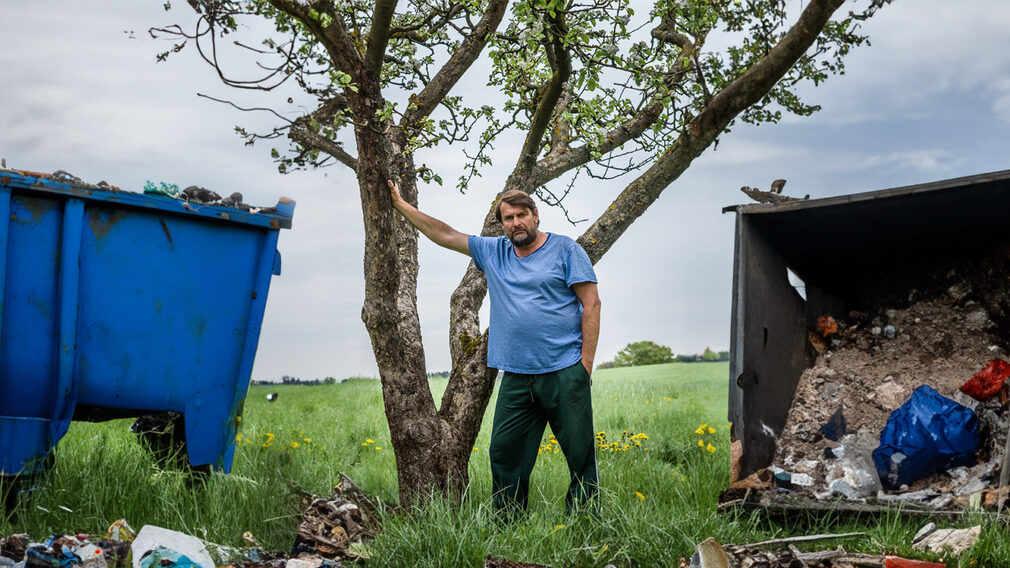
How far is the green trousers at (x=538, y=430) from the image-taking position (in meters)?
4.16

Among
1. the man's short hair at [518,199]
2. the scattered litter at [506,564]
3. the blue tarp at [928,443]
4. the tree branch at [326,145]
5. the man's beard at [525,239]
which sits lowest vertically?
the scattered litter at [506,564]

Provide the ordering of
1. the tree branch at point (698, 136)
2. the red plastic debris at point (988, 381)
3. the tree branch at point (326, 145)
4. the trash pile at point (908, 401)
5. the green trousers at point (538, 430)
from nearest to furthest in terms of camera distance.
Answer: the green trousers at point (538, 430) < the tree branch at point (698, 136) < the trash pile at point (908, 401) < the red plastic debris at point (988, 381) < the tree branch at point (326, 145)

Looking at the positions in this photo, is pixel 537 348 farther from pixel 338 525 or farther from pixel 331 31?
pixel 331 31

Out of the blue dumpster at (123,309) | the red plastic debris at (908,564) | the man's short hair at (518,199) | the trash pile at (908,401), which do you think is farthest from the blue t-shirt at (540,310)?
the red plastic debris at (908,564)

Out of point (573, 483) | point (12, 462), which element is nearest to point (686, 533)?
point (573, 483)

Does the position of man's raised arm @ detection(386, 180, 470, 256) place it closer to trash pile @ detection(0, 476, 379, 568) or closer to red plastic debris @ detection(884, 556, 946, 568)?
trash pile @ detection(0, 476, 379, 568)

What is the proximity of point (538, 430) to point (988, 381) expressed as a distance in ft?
9.13

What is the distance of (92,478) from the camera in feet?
14.8

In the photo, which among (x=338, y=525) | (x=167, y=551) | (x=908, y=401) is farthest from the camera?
(x=908, y=401)

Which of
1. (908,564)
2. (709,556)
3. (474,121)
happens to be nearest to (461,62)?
(474,121)

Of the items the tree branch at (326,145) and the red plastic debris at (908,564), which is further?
the tree branch at (326,145)

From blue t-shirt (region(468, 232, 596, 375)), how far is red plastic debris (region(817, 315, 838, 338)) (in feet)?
7.65

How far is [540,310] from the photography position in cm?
424

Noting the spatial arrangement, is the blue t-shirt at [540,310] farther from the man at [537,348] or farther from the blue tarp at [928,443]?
the blue tarp at [928,443]
